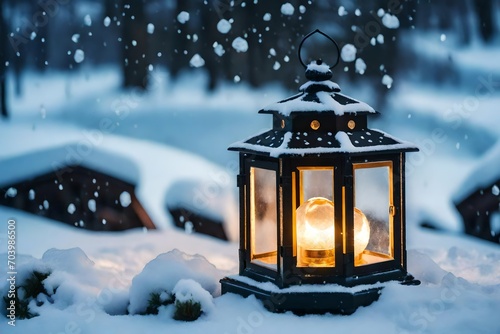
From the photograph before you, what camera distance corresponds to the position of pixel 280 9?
4969 millimetres

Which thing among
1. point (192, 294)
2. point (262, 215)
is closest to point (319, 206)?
point (262, 215)

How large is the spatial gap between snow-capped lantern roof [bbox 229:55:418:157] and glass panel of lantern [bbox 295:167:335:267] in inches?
4.3

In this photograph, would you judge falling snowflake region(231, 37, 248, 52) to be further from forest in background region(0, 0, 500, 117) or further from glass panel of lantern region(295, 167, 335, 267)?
glass panel of lantern region(295, 167, 335, 267)

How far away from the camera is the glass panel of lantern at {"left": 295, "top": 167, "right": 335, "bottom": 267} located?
3014 mm

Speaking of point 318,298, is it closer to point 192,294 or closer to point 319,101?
point 192,294

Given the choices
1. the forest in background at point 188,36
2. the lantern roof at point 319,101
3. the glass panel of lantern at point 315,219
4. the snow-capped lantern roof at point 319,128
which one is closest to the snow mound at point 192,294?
the glass panel of lantern at point 315,219

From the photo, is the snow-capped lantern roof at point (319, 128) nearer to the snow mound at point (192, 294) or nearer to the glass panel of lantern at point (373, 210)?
the glass panel of lantern at point (373, 210)

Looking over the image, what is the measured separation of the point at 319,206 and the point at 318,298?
1.17 ft

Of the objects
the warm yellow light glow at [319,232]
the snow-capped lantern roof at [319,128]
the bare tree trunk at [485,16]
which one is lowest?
the warm yellow light glow at [319,232]

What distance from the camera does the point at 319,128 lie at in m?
3.07

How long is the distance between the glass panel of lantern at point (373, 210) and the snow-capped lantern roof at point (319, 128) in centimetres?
11

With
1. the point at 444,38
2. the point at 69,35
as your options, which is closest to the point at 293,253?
the point at 444,38

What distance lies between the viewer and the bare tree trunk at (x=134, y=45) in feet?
16.3

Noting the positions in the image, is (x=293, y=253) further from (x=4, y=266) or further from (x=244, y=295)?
(x=4, y=266)
